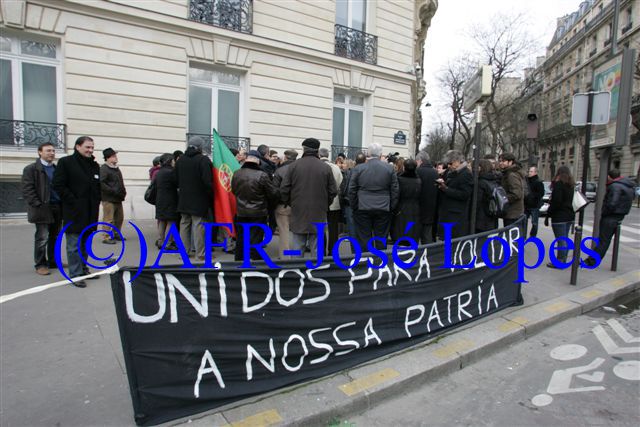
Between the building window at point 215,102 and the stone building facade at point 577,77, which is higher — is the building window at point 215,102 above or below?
below

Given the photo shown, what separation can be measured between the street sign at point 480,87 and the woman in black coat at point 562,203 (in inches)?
105

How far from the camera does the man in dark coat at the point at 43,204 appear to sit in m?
5.13

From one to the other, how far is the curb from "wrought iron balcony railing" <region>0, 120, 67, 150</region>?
365 inches

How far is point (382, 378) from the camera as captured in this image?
3064mm

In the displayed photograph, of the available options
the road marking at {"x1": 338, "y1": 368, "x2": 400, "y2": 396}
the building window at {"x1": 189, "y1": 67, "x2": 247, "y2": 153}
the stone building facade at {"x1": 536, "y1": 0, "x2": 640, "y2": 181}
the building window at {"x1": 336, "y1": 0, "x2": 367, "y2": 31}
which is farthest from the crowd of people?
the stone building facade at {"x1": 536, "y1": 0, "x2": 640, "y2": 181}

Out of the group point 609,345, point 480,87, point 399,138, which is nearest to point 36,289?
point 480,87

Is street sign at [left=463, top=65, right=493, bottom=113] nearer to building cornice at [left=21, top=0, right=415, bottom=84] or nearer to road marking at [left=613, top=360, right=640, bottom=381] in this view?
road marking at [left=613, top=360, right=640, bottom=381]

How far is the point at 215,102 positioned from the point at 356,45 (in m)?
5.70

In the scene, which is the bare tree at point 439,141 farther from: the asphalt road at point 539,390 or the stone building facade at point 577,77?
the asphalt road at point 539,390

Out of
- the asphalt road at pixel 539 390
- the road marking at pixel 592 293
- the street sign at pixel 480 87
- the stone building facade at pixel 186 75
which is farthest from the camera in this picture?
the stone building facade at pixel 186 75

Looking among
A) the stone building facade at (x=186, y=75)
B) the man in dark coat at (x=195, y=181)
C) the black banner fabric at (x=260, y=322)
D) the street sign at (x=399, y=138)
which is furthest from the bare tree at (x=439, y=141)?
the black banner fabric at (x=260, y=322)

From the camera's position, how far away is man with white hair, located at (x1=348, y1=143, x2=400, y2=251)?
216 inches

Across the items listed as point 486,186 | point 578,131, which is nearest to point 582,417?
point 486,186

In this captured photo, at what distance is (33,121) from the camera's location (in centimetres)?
920
